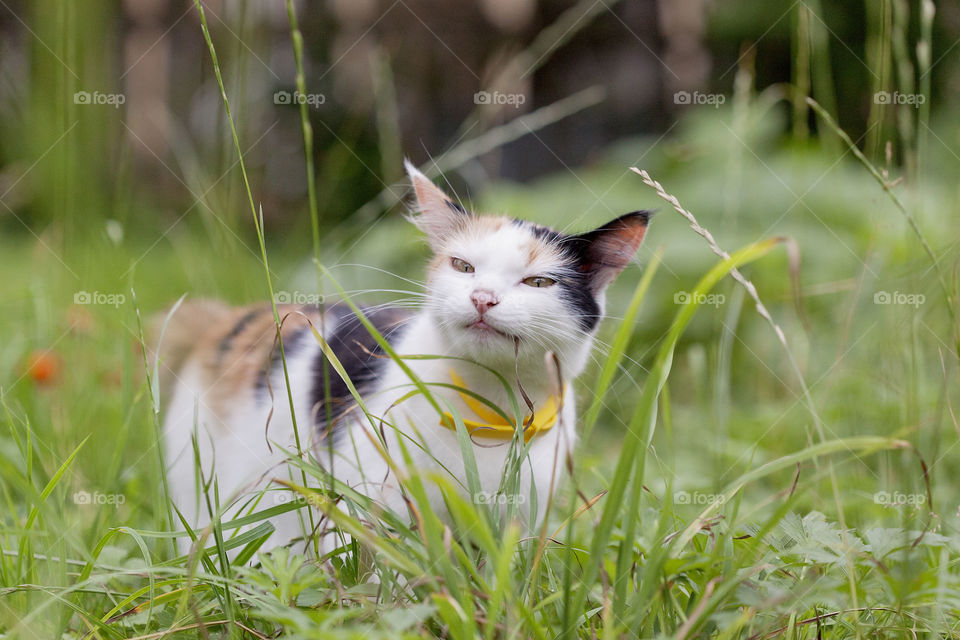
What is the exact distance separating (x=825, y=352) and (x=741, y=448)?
102cm

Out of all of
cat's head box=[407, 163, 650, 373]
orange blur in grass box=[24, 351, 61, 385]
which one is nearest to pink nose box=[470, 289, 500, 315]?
cat's head box=[407, 163, 650, 373]

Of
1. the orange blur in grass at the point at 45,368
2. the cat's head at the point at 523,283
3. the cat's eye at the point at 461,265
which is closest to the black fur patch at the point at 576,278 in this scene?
the cat's head at the point at 523,283

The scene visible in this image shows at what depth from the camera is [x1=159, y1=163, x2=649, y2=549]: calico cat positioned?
1.37 metres

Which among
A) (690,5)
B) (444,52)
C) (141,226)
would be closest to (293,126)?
(444,52)

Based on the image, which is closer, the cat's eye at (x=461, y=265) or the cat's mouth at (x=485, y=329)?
the cat's mouth at (x=485, y=329)

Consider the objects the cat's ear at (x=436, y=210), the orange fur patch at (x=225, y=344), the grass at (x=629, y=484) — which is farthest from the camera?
the orange fur patch at (x=225, y=344)

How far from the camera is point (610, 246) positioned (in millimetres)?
1498

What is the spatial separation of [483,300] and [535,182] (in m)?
4.14

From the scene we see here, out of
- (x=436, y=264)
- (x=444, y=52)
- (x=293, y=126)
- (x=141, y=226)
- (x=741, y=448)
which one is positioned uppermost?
(x=444, y=52)

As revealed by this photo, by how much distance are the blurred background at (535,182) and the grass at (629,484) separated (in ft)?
0.08

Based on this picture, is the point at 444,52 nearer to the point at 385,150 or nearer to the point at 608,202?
the point at 608,202

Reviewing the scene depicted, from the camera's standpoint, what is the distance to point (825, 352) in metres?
2.87

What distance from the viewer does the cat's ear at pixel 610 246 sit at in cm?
142

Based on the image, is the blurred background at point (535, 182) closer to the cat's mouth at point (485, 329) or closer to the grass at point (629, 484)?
the grass at point (629, 484)
